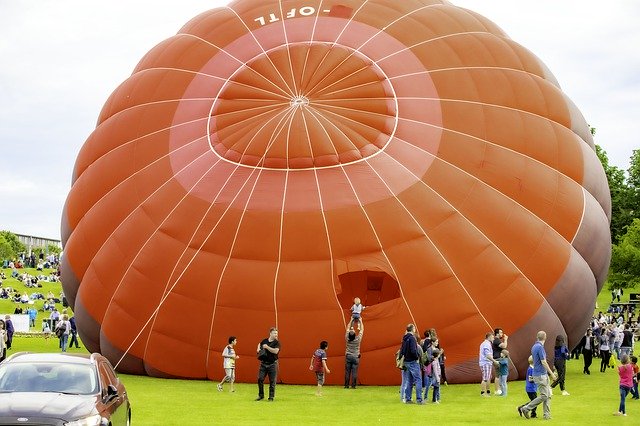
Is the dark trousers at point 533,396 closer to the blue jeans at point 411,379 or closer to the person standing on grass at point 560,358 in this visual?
the blue jeans at point 411,379

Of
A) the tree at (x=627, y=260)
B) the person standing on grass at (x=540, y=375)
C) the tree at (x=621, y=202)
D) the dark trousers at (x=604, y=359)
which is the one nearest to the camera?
the person standing on grass at (x=540, y=375)

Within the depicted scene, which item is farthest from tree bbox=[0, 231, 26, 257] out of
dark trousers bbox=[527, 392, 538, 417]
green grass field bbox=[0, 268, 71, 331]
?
dark trousers bbox=[527, 392, 538, 417]

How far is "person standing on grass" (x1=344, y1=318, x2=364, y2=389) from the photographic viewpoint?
2070 cm

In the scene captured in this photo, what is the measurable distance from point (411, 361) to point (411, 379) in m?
0.51

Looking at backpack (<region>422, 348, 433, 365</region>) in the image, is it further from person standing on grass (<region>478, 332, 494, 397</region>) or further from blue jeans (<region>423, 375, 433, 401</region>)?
person standing on grass (<region>478, 332, 494, 397</region>)

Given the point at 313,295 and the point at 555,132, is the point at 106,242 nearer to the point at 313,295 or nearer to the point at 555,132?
the point at 313,295

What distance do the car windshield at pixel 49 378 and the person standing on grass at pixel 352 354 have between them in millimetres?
9060

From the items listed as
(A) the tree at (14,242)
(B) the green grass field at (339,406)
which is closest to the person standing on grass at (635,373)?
(B) the green grass field at (339,406)

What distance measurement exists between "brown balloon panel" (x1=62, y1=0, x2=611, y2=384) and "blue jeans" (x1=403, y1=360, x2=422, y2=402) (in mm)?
2267

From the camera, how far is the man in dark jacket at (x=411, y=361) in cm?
1833

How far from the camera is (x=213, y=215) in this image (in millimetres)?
22234

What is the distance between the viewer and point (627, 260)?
5878 cm

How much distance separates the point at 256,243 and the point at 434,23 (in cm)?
743

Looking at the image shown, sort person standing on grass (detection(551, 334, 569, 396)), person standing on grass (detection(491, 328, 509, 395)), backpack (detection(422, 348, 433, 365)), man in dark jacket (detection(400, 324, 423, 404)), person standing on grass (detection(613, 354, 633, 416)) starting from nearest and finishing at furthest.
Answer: person standing on grass (detection(613, 354, 633, 416)), man in dark jacket (detection(400, 324, 423, 404)), backpack (detection(422, 348, 433, 365)), person standing on grass (detection(491, 328, 509, 395)), person standing on grass (detection(551, 334, 569, 396))
